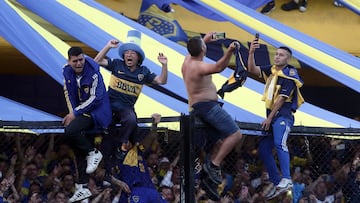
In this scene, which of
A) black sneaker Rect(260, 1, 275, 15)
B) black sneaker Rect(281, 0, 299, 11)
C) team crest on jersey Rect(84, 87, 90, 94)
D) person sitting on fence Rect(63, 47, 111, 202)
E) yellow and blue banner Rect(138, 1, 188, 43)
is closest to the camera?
person sitting on fence Rect(63, 47, 111, 202)

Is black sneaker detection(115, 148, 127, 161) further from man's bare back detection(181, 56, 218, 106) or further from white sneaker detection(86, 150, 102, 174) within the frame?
man's bare back detection(181, 56, 218, 106)

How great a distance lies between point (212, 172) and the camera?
6707mm

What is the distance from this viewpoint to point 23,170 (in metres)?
7.86

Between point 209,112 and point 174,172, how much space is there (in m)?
1.46

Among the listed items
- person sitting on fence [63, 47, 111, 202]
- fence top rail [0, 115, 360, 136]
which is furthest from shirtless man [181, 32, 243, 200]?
person sitting on fence [63, 47, 111, 202]

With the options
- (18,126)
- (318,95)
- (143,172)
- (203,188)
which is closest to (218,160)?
(203,188)

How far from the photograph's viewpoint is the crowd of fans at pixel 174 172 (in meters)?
7.55

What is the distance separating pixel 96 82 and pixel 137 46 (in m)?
0.55

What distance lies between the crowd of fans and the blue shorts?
734mm

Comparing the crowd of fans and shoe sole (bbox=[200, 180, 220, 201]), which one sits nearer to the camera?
shoe sole (bbox=[200, 180, 220, 201])

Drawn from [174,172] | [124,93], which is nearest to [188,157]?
[124,93]

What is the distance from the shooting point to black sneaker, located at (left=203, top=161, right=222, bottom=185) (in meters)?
6.69

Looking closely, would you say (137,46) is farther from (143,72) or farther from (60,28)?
(60,28)

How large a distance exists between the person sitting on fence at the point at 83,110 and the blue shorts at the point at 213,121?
27.8 inches
